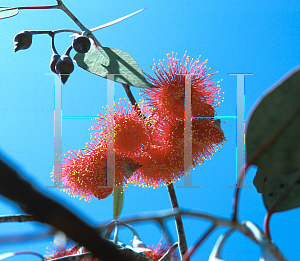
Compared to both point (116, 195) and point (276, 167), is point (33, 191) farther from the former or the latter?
point (116, 195)

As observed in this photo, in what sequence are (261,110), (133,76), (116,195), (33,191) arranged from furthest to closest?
1. (116,195)
2. (133,76)
3. (261,110)
4. (33,191)

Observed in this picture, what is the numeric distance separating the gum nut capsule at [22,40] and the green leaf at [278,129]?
0.62 m

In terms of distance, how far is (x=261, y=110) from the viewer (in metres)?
0.24

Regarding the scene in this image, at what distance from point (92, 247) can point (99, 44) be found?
2.28 feet

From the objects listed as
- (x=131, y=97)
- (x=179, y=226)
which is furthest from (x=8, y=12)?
(x=179, y=226)

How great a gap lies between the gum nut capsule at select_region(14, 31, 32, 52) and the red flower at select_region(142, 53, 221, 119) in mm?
301

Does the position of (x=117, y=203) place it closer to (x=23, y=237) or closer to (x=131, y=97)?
(x=131, y=97)

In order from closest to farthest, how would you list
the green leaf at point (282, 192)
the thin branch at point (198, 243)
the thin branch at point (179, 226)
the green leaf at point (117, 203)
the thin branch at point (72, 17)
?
the thin branch at point (198, 243), the green leaf at point (282, 192), the thin branch at point (179, 226), the thin branch at point (72, 17), the green leaf at point (117, 203)

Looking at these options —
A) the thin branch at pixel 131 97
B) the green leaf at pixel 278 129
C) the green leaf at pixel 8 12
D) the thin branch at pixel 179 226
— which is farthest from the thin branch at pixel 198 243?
the green leaf at pixel 8 12

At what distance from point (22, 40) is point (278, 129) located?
643 mm

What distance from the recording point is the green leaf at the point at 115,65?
635mm

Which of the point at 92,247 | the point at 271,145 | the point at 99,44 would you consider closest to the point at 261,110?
the point at 271,145

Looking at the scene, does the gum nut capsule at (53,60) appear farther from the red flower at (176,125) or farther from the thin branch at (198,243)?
the thin branch at (198,243)

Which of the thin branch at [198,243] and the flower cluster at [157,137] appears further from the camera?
the flower cluster at [157,137]
